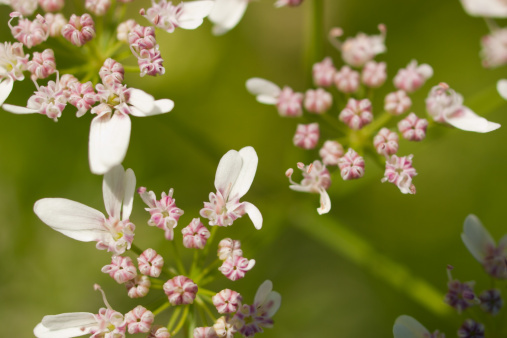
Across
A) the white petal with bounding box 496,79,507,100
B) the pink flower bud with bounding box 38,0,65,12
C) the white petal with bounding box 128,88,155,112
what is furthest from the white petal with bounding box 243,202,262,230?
the pink flower bud with bounding box 38,0,65,12

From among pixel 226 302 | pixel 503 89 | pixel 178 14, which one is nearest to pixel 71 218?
pixel 226 302

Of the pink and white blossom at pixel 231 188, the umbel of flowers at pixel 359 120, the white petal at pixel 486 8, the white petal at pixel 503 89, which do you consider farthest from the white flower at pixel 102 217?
the white petal at pixel 486 8

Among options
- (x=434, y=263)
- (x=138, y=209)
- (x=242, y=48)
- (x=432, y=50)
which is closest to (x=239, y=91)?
(x=242, y=48)

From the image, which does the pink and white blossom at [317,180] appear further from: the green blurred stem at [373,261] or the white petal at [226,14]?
the white petal at [226,14]

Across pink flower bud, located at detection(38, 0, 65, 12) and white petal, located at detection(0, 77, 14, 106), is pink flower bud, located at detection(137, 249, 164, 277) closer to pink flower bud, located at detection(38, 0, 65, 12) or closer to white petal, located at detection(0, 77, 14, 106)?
white petal, located at detection(0, 77, 14, 106)

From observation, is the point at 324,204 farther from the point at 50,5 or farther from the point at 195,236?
the point at 50,5
